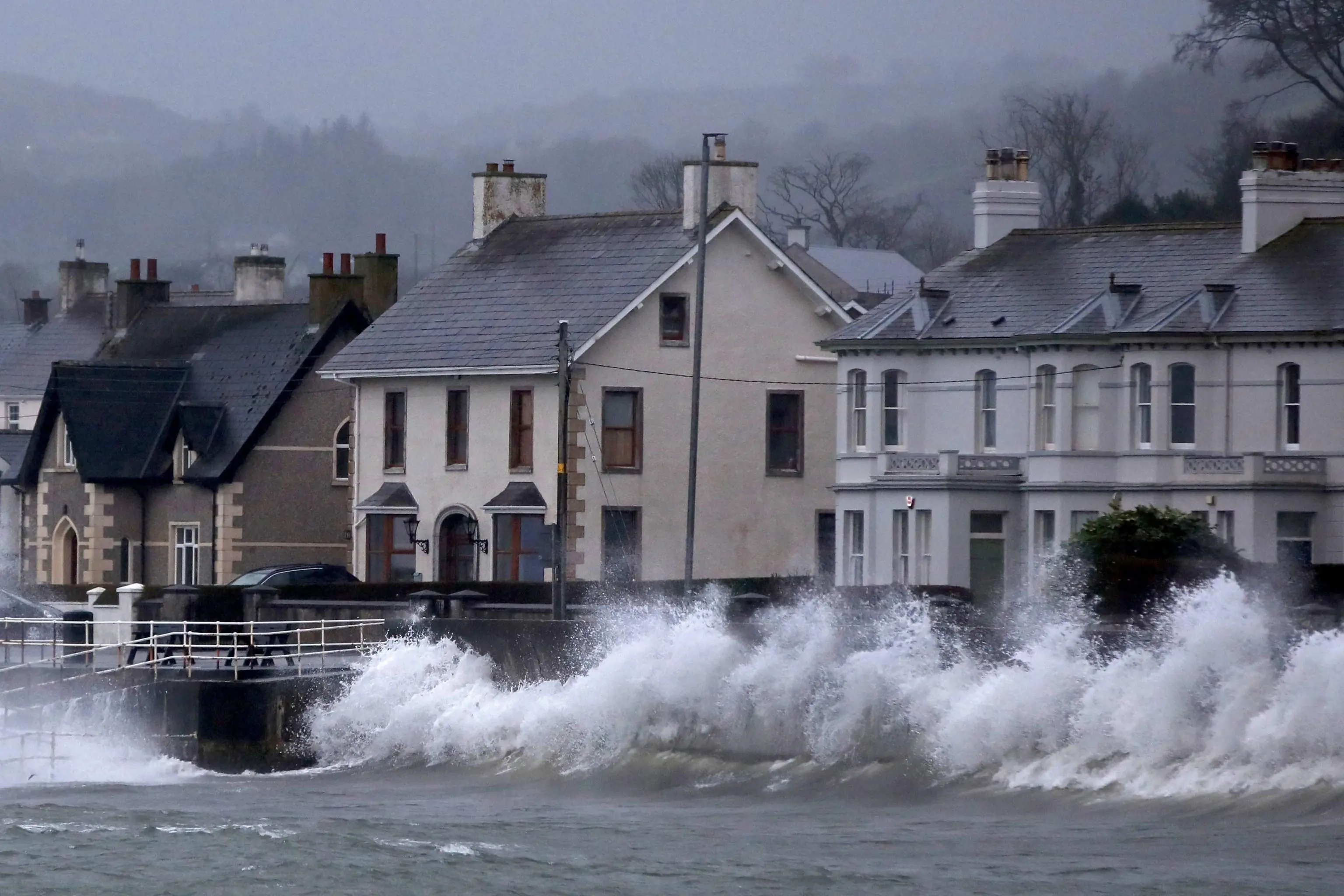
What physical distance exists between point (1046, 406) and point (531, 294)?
11526 mm

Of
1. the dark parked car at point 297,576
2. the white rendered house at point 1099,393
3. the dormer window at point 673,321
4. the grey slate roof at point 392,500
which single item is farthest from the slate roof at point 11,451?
the white rendered house at point 1099,393

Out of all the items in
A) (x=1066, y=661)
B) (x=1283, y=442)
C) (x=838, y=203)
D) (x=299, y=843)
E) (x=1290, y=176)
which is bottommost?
(x=299, y=843)

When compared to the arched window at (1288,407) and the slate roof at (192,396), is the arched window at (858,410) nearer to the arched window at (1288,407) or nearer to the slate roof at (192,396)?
the arched window at (1288,407)

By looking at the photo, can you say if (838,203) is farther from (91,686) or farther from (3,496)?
(91,686)

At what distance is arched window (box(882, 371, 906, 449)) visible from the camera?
161ft

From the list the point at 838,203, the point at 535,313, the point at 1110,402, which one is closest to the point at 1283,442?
the point at 1110,402

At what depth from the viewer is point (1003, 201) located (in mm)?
51625

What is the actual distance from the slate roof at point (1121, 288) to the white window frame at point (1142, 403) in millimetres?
790

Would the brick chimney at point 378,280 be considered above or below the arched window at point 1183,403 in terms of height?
above

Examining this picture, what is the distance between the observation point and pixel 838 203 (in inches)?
4774

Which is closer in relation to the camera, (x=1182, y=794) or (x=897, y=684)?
(x=1182, y=794)

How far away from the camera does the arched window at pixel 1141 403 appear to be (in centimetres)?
4566

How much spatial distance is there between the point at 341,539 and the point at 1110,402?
19.7 metres

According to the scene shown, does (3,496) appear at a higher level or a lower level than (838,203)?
lower
